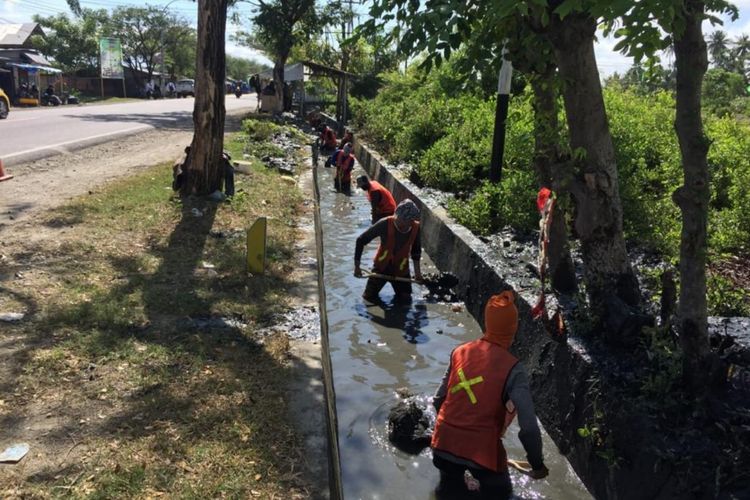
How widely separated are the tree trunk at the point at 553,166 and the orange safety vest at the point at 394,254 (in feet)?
6.16

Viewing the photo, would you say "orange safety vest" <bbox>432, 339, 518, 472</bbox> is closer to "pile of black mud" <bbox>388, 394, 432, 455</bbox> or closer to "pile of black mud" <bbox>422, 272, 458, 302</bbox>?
"pile of black mud" <bbox>388, 394, 432, 455</bbox>

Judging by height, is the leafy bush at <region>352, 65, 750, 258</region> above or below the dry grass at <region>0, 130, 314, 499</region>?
above

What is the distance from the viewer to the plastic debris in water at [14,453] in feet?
9.95

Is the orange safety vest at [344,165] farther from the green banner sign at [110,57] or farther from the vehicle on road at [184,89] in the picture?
the vehicle on road at [184,89]

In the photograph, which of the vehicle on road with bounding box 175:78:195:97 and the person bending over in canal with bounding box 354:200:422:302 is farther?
the vehicle on road with bounding box 175:78:195:97

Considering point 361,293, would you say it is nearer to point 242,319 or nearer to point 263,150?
point 242,319

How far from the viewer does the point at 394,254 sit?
7016 millimetres

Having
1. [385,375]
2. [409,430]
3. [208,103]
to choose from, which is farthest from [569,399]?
[208,103]

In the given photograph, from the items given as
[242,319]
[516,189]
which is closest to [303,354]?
[242,319]

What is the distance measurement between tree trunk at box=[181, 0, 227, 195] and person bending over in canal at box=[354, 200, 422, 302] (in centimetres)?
354

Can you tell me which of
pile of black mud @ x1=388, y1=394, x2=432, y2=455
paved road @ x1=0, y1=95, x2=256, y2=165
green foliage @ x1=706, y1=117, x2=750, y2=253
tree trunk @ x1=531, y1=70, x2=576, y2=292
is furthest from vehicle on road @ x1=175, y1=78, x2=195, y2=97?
pile of black mud @ x1=388, y1=394, x2=432, y2=455

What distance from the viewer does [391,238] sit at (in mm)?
6969

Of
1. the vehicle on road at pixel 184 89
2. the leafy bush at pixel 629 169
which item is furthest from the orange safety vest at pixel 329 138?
the vehicle on road at pixel 184 89

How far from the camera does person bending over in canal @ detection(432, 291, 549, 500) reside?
320 centimetres
